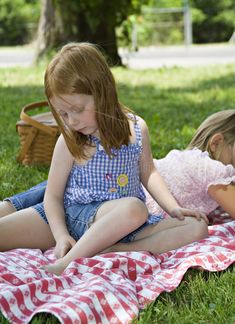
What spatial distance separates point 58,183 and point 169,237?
1.77 feet

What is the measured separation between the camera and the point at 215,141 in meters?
3.47

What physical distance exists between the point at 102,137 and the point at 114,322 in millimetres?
963

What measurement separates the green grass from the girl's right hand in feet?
1.72

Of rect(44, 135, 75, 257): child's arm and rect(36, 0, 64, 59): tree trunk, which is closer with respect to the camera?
rect(44, 135, 75, 257): child's arm

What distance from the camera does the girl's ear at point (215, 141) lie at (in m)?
3.45

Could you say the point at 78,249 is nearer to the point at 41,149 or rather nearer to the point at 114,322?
the point at 114,322

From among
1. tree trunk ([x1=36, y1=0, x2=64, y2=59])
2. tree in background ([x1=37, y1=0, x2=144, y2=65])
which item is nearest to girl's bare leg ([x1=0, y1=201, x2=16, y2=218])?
tree in background ([x1=37, y1=0, x2=144, y2=65])

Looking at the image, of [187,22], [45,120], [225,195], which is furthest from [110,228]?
[187,22]

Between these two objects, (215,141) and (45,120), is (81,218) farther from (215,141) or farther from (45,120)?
(45,120)

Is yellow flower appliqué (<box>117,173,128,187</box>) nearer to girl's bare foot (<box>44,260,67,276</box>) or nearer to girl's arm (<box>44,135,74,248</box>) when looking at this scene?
girl's arm (<box>44,135,74,248</box>)

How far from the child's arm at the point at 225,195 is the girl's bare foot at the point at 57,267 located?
0.81 m

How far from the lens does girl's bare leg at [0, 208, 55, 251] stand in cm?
315

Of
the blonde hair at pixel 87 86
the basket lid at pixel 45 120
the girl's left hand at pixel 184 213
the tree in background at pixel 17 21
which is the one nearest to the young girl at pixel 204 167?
the girl's left hand at pixel 184 213

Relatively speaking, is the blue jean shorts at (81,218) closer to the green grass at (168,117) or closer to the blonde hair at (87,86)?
the blonde hair at (87,86)
